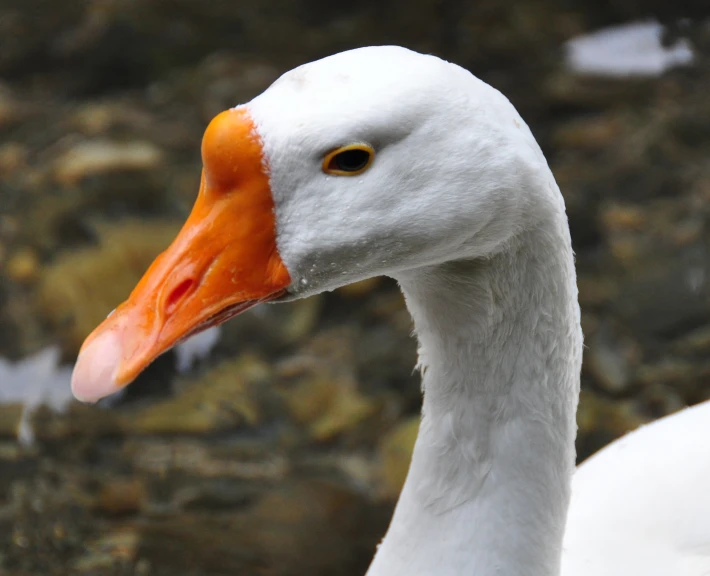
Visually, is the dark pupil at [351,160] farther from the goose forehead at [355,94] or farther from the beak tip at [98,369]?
the beak tip at [98,369]

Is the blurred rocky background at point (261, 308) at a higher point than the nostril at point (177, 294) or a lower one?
higher

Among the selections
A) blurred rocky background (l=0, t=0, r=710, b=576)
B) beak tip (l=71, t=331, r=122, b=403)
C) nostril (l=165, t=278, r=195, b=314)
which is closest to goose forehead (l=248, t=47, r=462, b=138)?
nostril (l=165, t=278, r=195, b=314)

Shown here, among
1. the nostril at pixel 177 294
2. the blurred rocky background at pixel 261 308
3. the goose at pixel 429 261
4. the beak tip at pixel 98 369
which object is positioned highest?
the blurred rocky background at pixel 261 308

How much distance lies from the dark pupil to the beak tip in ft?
1.54

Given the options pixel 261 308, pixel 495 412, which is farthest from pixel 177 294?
pixel 261 308

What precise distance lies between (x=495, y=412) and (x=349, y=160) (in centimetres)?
66

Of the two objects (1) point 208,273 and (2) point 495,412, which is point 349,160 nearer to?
(1) point 208,273

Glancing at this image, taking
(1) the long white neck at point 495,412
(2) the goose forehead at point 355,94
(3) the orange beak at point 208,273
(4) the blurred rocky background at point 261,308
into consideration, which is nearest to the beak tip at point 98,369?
(3) the orange beak at point 208,273

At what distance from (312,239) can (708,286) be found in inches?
146

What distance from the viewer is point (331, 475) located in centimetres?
408

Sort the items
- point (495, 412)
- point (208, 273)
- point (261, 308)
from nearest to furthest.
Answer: point (208, 273) → point (495, 412) → point (261, 308)

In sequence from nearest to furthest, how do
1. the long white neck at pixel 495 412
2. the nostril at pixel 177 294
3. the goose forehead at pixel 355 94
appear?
the goose forehead at pixel 355 94 < the nostril at pixel 177 294 < the long white neck at pixel 495 412

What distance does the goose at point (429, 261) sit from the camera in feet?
4.97

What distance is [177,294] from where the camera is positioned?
161cm
